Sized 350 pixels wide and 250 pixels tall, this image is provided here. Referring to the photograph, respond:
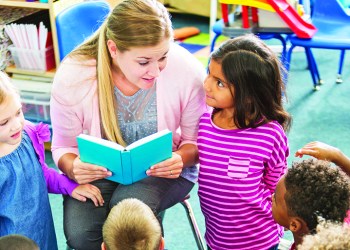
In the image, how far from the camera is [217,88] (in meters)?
1.35

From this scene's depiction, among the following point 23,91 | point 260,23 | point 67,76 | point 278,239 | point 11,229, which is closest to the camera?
point 11,229

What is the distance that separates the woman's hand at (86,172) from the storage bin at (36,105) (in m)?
1.00

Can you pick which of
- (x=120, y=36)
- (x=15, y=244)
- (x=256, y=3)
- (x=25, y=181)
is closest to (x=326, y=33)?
(x=256, y=3)

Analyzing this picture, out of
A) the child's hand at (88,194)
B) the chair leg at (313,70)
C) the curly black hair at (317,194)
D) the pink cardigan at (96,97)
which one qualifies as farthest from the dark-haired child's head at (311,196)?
the chair leg at (313,70)

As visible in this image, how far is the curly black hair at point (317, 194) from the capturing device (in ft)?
3.62

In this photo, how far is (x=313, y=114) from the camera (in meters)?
2.75

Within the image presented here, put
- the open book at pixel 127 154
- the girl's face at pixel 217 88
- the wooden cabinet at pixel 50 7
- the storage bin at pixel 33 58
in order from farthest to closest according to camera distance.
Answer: the storage bin at pixel 33 58 → the wooden cabinet at pixel 50 7 → the girl's face at pixel 217 88 → the open book at pixel 127 154

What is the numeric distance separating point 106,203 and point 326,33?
182 centimetres

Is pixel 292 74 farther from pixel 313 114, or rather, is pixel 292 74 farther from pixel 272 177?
pixel 272 177

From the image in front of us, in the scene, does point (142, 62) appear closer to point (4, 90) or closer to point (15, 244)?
point (4, 90)

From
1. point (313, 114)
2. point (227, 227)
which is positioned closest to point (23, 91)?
point (227, 227)

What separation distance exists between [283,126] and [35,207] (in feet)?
2.48

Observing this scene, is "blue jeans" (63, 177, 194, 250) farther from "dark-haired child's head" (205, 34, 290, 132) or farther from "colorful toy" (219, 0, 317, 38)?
"colorful toy" (219, 0, 317, 38)

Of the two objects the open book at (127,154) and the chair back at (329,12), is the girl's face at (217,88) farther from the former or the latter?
the chair back at (329,12)
